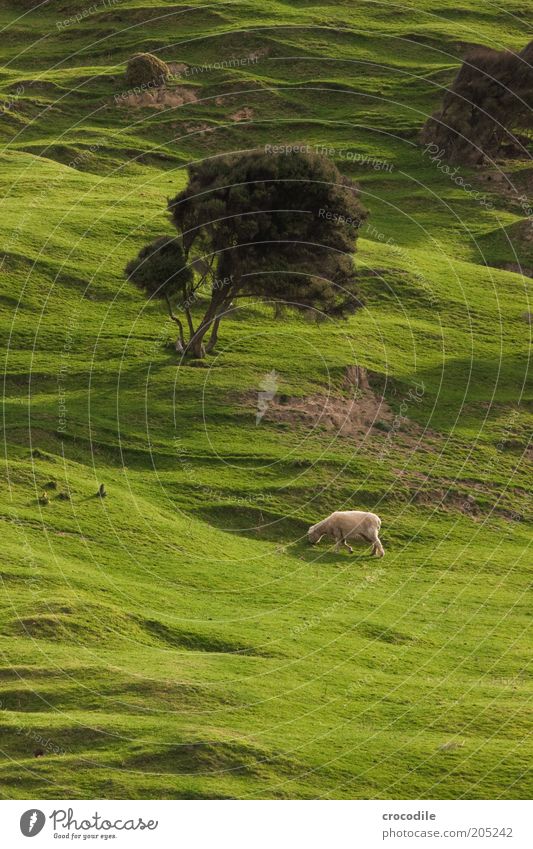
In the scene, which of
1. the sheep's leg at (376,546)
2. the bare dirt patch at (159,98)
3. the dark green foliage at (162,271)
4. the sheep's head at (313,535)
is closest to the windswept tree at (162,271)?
the dark green foliage at (162,271)

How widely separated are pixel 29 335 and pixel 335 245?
42.7 feet

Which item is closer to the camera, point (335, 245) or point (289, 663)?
point (289, 663)

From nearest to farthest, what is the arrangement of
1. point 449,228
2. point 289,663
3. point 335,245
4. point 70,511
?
point 289,663
point 70,511
point 335,245
point 449,228

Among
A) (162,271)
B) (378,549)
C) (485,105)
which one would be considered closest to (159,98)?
(485,105)

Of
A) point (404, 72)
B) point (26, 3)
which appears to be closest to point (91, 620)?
point (404, 72)

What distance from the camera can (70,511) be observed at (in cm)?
4531

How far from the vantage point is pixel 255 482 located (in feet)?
167

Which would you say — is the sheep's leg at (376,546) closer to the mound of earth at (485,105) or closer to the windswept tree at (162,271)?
the windswept tree at (162,271)

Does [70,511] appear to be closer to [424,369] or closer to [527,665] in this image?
[527,665]

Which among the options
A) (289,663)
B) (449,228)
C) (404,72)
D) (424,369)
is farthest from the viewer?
(404,72)

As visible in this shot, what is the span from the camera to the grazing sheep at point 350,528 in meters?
47.2

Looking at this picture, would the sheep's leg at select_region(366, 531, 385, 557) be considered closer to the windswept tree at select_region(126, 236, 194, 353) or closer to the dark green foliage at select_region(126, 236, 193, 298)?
the windswept tree at select_region(126, 236, 194, 353)

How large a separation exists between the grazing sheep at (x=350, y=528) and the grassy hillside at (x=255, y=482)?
0.71m

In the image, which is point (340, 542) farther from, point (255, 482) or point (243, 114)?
point (243, 114)
